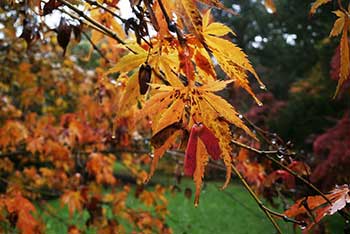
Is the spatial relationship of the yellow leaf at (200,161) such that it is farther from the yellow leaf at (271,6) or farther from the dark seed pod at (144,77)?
the yellow leaf at (271,6)

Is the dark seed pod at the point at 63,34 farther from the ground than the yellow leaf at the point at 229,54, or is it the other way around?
the dark seed pod at the point at 63,34

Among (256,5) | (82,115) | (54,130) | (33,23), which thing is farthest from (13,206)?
(256,5)

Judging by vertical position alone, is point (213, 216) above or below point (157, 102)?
below

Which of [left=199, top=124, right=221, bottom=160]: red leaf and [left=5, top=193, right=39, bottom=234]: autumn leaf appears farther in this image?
[left=5, top=193, right=39, bottom=234]: autumn leaf

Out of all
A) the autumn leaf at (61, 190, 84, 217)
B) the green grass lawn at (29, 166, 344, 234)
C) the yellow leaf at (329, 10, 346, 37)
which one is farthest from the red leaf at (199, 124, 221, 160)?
the autumn leaf at (61, 190, 84, 217)

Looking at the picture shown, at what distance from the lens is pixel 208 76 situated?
17.1 inches

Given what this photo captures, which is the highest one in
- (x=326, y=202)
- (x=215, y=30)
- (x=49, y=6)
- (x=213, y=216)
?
(x=49, y=6)

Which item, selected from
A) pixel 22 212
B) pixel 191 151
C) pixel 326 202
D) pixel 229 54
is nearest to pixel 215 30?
pixel 229 54

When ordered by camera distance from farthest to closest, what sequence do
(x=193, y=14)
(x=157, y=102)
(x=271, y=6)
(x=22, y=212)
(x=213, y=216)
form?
(x=213, y=216) < (x=22, y=212) < (x=271, y=6) < (x=157, y=102) < (x=193, y=14)

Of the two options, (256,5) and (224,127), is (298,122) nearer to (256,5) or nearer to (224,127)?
(256,5)

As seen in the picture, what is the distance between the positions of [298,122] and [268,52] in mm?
1890

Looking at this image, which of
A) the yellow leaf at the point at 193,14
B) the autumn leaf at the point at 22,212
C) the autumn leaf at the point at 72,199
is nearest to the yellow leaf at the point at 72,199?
the autumn leaf at the point at 72,199

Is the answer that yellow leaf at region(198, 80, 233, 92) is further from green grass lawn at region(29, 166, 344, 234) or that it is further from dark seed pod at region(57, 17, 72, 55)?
green grass lawn at region(29, 166, 344, 234)

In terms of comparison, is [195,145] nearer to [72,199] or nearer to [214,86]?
[214,86]
